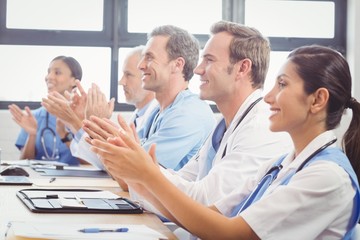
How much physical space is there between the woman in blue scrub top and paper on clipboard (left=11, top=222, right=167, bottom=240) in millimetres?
2817

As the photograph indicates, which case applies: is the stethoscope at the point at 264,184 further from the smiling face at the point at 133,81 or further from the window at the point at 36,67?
the window at the point at 36,67

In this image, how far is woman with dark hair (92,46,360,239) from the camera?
55.6 inches

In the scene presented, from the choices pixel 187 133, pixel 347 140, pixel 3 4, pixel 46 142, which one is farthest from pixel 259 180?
pixel 3 4

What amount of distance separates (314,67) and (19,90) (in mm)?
4162

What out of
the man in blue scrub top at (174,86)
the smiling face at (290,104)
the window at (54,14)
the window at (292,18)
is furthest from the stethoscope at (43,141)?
the smiling face at (290,104)

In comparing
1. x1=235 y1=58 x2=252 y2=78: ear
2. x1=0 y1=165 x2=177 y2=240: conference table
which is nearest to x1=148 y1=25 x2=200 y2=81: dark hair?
x1=235 y1=58 x2=252 y2=78: ear

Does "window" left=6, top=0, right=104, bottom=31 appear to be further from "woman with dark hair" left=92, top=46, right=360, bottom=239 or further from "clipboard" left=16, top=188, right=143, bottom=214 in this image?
"woman with dark hair" left=92, top=46, right=360, bottom=239

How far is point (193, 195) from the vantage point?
79.2 inches

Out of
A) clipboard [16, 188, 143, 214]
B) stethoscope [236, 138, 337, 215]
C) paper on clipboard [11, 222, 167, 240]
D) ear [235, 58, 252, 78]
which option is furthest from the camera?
ear [235, 58, 252, 78]

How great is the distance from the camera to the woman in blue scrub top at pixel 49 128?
14.4 feet

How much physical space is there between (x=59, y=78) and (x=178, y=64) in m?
1.78

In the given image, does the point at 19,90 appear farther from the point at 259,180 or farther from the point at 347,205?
the point at 347,205

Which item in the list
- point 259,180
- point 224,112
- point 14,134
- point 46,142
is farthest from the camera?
point 14,134

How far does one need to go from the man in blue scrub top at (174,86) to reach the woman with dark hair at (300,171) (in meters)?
1.24
